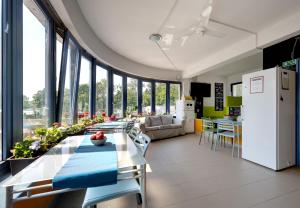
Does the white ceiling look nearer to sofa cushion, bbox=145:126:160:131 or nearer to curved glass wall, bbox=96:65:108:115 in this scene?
curved glass wall, bbox=96:65:108:115

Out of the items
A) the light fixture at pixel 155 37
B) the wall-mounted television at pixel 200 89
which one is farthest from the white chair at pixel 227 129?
the wall-mounted television at pixel 200 89

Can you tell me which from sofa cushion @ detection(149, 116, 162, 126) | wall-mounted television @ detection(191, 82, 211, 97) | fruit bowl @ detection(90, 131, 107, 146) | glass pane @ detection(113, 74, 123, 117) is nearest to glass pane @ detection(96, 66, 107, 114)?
glass pane @ detection(113, 74, 123, 117)

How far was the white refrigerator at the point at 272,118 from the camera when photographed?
276 centimetres

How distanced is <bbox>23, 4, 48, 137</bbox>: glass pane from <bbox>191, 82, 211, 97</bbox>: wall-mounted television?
6.23m

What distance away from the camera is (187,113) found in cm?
659

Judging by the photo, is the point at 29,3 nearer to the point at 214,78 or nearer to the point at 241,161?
the point at 241,161

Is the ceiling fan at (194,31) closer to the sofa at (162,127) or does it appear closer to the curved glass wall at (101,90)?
the curved glass wall at (101,90)

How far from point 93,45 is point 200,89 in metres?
5.48

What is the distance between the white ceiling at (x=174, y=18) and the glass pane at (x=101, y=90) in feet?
2.69

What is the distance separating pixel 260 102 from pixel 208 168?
1614mm

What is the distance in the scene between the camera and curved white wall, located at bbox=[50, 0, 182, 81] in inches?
91.8

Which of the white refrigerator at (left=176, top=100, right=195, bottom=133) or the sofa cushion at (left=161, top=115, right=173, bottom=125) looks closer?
the sofa cushion at (left=161, top=115, right=173, bottom=125)

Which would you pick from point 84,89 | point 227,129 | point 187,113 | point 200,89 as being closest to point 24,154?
point 84,89

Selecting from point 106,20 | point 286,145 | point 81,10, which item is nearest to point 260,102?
point 286,145
